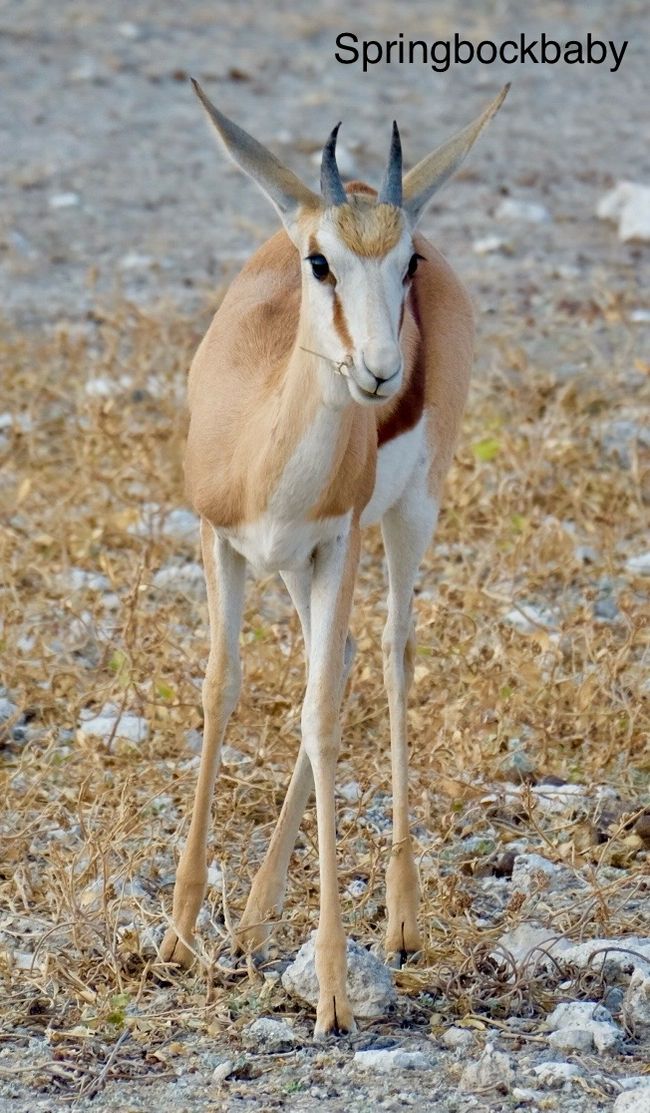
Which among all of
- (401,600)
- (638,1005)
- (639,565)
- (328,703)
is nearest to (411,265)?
→ (328,703)

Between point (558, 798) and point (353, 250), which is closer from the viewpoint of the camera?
point (353, 250)

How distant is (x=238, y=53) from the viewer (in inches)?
481

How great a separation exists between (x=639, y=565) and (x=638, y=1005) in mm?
2567

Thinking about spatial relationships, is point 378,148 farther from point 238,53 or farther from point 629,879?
point 629,879

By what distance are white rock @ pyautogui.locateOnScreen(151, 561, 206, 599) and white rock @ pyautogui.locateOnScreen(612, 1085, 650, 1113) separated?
285 centimetres

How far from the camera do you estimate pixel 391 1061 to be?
Result: 3461mm

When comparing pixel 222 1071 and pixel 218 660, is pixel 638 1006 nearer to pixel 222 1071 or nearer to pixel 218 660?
pixel 222 1071

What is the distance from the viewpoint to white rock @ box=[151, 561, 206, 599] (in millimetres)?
5848

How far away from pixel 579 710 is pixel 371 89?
7.81 meters

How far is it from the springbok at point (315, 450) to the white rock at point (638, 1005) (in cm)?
55

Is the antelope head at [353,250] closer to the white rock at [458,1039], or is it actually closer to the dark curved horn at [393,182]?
the dark curved horn at [393,182]

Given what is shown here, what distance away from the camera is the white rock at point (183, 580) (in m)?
5.85

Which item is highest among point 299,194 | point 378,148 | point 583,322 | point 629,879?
point 378,148

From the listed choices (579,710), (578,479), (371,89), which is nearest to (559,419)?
(578,479)
